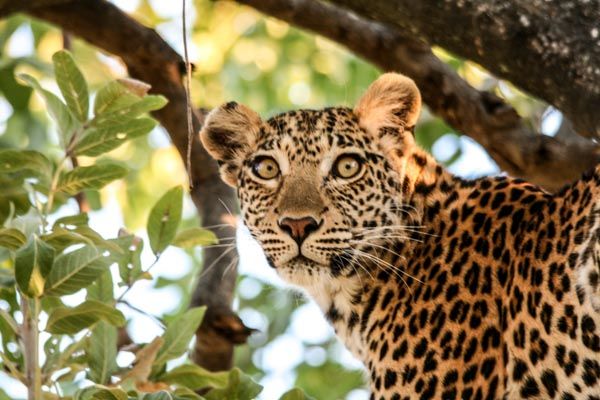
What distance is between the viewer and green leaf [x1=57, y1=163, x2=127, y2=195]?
6.12 metres

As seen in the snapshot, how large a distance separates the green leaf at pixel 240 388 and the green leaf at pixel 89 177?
1.11m

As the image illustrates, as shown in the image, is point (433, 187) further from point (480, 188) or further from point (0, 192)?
point (0, 192)

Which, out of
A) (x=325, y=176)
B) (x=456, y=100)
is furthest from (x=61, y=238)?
(x=456, y=100)

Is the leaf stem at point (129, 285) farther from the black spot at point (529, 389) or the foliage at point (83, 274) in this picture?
the black spot at point (529, 389)

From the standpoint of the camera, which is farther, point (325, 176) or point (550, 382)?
point (325, 176)

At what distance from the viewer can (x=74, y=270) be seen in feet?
18.2

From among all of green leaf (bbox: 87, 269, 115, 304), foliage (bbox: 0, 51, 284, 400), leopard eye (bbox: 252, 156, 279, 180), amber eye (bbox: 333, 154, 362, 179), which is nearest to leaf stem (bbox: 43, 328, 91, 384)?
foliage (bbox: 0, 51, 284, 400)

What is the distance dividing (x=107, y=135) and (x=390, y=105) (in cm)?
187

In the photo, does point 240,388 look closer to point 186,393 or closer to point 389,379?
point 186,393

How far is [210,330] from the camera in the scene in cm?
759

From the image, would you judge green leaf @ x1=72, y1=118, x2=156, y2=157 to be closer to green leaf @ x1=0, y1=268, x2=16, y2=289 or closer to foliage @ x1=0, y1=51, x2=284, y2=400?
foliage @ x1=0, y1=51, x2=284, y2=400

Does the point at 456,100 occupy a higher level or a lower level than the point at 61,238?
→ lower

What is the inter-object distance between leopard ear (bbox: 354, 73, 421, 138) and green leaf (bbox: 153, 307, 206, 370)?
1812mm

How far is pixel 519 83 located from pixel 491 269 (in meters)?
1.53
